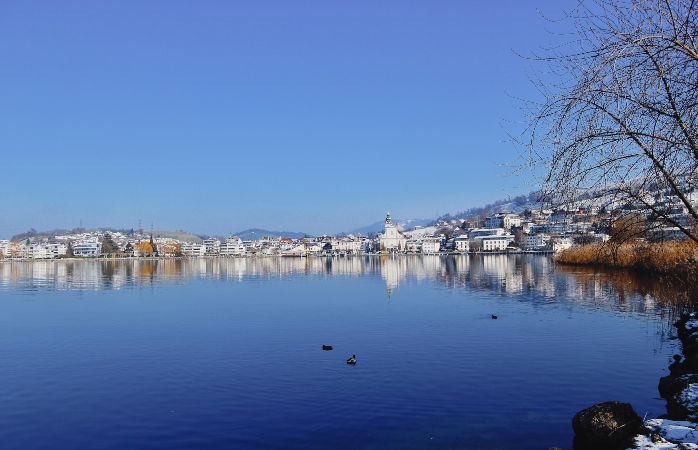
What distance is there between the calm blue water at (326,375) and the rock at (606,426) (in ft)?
1.25

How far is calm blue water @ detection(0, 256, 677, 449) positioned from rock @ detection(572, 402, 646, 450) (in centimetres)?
38

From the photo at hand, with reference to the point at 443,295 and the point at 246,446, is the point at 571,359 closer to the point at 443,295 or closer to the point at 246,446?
the point at 246,446

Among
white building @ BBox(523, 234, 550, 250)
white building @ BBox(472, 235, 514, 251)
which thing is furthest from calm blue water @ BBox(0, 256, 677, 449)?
white building @ BBox(472, 235, 514, 251)

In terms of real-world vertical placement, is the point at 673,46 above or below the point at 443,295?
above

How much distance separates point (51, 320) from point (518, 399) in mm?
21436

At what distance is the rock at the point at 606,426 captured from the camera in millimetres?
8383

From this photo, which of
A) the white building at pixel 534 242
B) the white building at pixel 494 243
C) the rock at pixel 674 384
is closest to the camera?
the rock at pixel 674 384

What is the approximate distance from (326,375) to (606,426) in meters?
7.12

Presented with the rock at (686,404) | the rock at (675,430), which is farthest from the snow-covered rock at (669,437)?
the rock at (686,404)

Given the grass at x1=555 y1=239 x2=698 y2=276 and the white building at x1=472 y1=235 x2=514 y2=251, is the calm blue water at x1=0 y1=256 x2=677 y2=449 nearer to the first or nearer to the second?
the grass at x1=555 y1=239 x2=698 y2=276

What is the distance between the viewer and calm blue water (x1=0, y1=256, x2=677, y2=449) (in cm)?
1009

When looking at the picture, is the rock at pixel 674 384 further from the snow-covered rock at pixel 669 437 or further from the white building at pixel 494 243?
the white building at pixel 494 243

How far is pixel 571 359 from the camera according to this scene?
601 inches

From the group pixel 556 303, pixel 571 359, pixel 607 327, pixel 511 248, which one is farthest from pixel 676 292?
pixel 511 248
